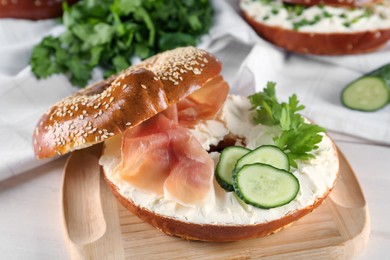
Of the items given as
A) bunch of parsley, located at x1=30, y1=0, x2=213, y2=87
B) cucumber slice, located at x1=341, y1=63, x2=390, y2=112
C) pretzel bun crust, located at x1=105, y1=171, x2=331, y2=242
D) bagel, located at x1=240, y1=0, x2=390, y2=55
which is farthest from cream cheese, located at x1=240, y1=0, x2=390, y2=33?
pretzel bun crust, located at x1=105, y1=171, x2=331, y2=242

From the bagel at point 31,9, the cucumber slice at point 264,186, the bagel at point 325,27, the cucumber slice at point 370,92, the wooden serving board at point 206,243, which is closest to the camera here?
the cucumber slice at point 264,186

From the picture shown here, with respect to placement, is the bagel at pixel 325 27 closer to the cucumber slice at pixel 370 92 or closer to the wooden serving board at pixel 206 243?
the cucumber slice at pixel 370 92

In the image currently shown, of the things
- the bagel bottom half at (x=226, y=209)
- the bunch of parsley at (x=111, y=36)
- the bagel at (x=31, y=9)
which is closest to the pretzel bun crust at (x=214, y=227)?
the bagel bottom half at (x=226, y=209)

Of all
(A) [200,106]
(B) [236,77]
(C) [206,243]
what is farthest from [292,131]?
(B) [236,77]

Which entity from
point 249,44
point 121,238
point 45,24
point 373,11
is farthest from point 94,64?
point 373,11

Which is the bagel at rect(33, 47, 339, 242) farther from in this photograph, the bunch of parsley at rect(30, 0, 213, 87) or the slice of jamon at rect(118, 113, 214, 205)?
the bunch of parsley at rect(30, 0, 213, 87)

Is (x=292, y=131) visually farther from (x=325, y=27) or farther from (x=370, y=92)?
(x=325, y=27)

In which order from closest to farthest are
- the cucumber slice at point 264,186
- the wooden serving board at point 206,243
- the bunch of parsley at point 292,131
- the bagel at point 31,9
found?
1. the cucumber slice at point 264,186
2. the wooden serving board at point 206,243
3. the bunch of parsley at point 292,131
4. the bagel at point 31,9
